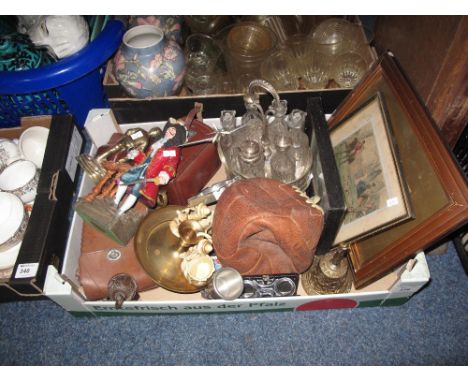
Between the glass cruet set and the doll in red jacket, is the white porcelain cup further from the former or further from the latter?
the glass cruet set

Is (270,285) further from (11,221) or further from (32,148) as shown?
(32,148)

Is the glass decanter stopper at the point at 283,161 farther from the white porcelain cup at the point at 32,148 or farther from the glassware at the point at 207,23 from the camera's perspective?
the white porcelain cup at the point at 32,148

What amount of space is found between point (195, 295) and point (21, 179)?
0.59 meters

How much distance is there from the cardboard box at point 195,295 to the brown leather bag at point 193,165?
107 millimetres

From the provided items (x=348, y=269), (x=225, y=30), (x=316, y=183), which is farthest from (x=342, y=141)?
(x=225, y=30)

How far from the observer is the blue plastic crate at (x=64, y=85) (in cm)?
106

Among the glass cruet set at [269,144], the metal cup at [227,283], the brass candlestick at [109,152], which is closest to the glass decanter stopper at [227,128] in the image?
the glass cruet set at [269,144]

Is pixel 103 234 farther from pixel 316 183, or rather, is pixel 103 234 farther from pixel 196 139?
pixel 316 183

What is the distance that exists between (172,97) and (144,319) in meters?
0.66

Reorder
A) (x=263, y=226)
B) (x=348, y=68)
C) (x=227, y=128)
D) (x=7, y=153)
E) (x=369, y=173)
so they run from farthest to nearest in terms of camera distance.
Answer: (x=348, y=68)
(x=7, y=153)
(x=227, y=128)
(x=369, y=173)
(x=263, y=226)

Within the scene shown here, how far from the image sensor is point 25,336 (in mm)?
1065

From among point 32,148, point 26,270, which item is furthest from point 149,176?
point 32,148

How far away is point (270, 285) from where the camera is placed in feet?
2.95

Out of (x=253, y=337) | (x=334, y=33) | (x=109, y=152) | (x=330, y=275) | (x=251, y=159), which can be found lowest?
(x=253, y=337)
